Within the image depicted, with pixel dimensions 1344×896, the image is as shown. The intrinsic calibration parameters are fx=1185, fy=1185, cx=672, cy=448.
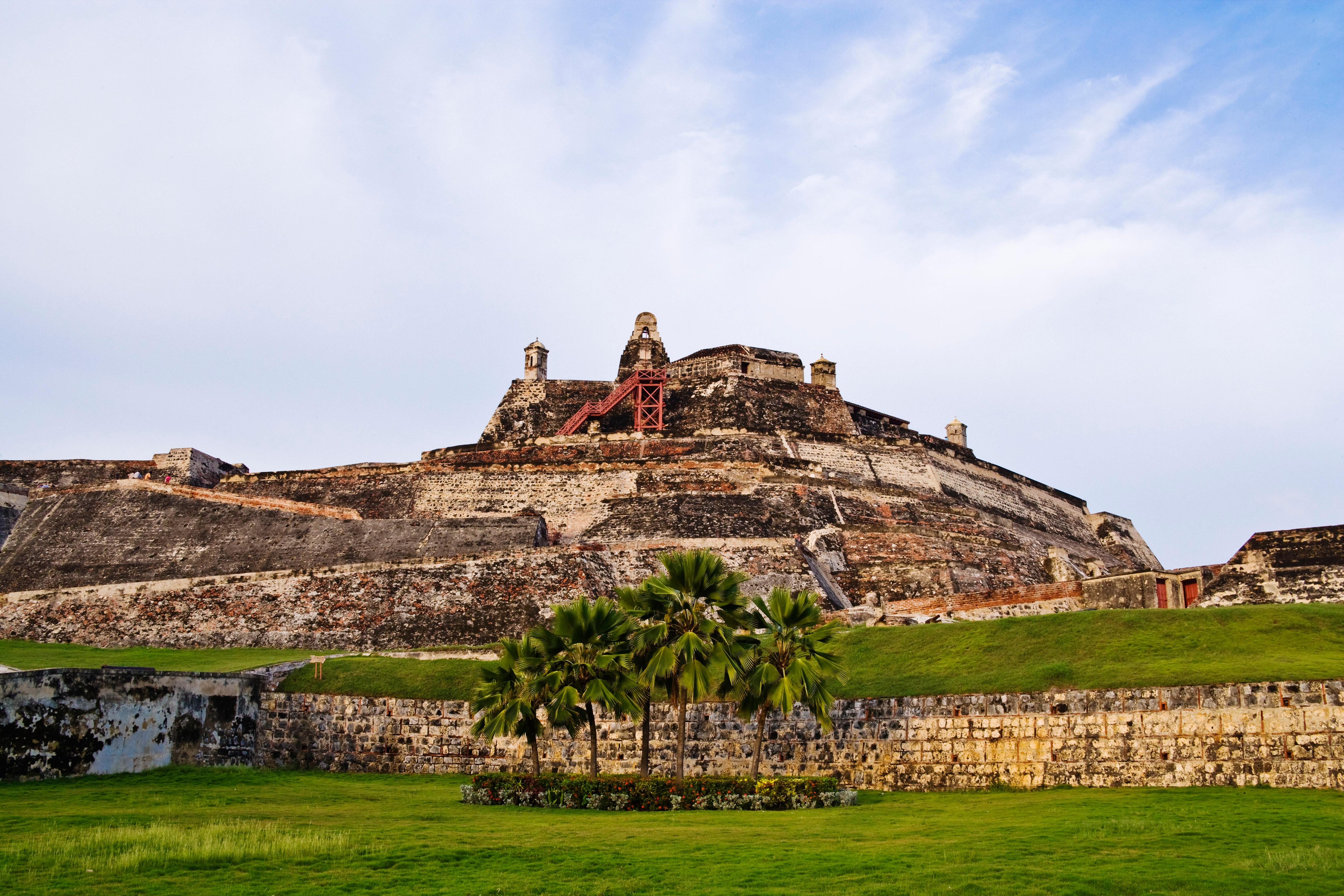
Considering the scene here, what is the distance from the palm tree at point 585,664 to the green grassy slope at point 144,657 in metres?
8.42

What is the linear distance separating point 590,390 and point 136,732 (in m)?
27.6

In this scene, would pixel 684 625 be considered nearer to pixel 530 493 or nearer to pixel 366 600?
pixel 366 600

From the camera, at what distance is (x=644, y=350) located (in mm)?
46094

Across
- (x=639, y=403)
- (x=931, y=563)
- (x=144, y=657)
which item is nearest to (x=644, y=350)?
(x=639, y=403)

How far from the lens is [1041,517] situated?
143 feet

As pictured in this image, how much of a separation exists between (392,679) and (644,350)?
2557 centimetres

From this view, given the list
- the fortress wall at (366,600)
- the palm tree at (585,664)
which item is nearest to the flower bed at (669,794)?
the palm tree at (585,664)

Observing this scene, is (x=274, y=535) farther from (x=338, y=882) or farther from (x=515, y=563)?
(x=338, y=882)

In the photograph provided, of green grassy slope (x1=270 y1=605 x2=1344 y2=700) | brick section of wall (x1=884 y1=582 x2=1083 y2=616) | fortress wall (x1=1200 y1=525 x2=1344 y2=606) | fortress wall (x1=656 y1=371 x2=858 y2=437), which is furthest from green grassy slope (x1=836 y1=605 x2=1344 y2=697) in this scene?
fortress wall (x1=656 y1=371 x2=858 y2=437)

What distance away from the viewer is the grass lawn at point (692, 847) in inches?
400

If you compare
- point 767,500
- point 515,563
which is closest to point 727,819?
point 515,563

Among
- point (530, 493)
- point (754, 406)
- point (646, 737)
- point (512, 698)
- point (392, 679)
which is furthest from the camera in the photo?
point (754, 406)

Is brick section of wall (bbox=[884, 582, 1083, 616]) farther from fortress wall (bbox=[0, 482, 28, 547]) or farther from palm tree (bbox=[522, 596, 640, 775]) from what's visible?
fortress wall (bbox=[0, 482, 28, 547])

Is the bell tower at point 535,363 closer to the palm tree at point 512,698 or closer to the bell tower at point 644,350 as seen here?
the bell tower at point 644,350
